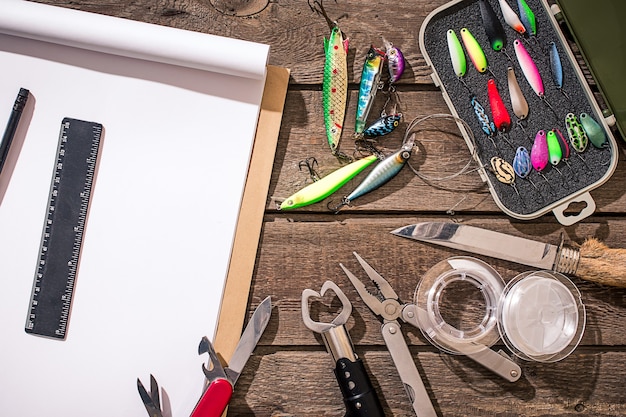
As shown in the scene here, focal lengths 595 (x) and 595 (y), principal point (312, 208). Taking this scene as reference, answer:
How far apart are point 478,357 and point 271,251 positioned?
1.32 feet

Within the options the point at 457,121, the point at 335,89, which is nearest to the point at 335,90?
the point at 335,89

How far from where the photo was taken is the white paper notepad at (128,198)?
1.01 meters

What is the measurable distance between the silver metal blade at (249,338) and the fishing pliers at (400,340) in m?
0.16

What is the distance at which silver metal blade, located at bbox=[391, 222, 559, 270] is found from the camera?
1.05 m

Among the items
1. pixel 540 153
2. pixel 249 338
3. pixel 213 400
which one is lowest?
pixel 213 400

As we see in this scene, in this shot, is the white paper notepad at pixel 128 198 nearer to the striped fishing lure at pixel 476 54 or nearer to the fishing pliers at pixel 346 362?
the fishing pliers at pixel 346 362

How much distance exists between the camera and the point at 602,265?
1.02 meters

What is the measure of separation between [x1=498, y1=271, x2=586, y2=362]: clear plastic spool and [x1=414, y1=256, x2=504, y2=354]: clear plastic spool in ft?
0.07

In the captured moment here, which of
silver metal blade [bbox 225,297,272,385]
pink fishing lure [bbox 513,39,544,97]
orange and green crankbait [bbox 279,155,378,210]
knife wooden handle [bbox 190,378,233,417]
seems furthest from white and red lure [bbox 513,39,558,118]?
knife wooden handle [bbox 190,378,233,417]

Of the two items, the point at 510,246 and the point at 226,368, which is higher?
the point at 510,246

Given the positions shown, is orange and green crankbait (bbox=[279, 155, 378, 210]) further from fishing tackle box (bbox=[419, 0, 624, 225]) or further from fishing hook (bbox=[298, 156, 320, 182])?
fishing tackle box (bbox=[419, 0, 624, 225])

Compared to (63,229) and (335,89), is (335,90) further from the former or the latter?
(63,229)

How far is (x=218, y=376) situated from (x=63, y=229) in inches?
14.4

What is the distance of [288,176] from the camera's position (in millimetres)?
1062
